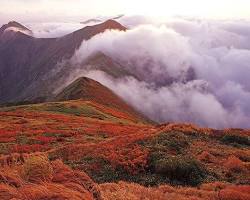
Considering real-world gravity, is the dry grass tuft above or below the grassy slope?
above

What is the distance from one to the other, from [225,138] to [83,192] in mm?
23959

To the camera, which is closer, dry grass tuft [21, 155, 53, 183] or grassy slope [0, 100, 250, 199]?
dry grass tuft [21, 155, 53, 183]

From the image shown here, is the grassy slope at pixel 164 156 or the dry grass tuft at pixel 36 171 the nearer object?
the dry grass tuft at pixel 36 171

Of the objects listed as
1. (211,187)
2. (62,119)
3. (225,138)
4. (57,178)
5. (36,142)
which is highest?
(57,178)

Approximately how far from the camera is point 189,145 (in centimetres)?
3241

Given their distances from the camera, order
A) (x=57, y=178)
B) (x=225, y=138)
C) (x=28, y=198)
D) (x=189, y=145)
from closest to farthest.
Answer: (x=28, y=198)
(x=57, y=178)
(x=189, y=145)
(x=225, y=138)

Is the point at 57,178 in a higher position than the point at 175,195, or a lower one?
higher

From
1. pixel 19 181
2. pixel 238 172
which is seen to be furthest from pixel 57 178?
pixel 238 172

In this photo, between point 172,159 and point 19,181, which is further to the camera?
point 172,159

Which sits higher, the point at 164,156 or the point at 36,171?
the point at 36,171

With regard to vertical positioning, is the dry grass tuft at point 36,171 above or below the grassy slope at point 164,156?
above

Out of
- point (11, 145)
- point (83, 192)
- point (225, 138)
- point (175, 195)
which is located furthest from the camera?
point (11, 145)

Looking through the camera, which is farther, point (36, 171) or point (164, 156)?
point (164, 156)

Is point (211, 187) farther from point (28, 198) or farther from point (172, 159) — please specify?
Answer: point (28, 198)
